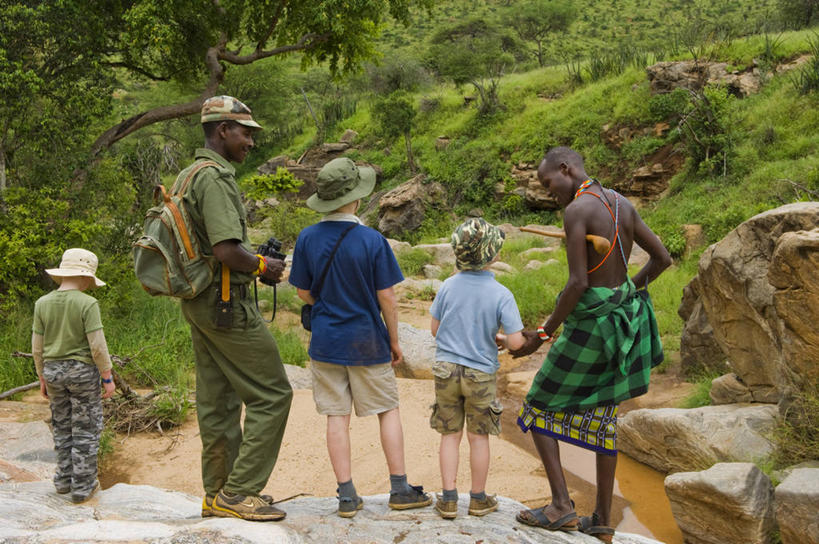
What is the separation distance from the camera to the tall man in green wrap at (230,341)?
2.56 meters

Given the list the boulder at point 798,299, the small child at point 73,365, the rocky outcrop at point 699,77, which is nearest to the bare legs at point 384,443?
the small child at point 73,365

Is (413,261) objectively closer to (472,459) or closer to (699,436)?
(699,436)

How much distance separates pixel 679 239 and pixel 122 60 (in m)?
8.90

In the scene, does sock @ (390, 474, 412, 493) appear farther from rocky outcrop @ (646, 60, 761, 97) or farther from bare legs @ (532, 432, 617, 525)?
rocky outcrop @ (646, 60, 761, 97)

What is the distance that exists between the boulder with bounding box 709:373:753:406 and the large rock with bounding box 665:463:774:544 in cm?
145

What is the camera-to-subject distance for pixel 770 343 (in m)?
4.78

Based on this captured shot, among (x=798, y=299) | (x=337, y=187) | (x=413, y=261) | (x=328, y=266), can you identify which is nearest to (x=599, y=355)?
(x=328, y=266)

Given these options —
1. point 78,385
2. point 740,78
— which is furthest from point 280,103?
point 78,385

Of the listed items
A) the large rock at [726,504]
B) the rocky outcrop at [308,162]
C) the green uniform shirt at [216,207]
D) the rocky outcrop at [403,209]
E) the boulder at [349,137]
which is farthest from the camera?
the boulder at [349,137]

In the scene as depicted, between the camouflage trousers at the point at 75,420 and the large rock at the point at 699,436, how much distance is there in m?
Result: 3.83

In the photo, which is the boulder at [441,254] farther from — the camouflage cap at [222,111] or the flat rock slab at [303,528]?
the camouflage cap at [222,111]

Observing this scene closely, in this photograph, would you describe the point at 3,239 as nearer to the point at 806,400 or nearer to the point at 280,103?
the point at 806,400

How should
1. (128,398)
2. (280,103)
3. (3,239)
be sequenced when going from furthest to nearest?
1. (280,103)
2. (3,239)
3. (128,398)

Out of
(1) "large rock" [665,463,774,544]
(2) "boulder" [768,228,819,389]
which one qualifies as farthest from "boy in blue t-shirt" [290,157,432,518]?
(2) "boulder" [768,228,819,389]
